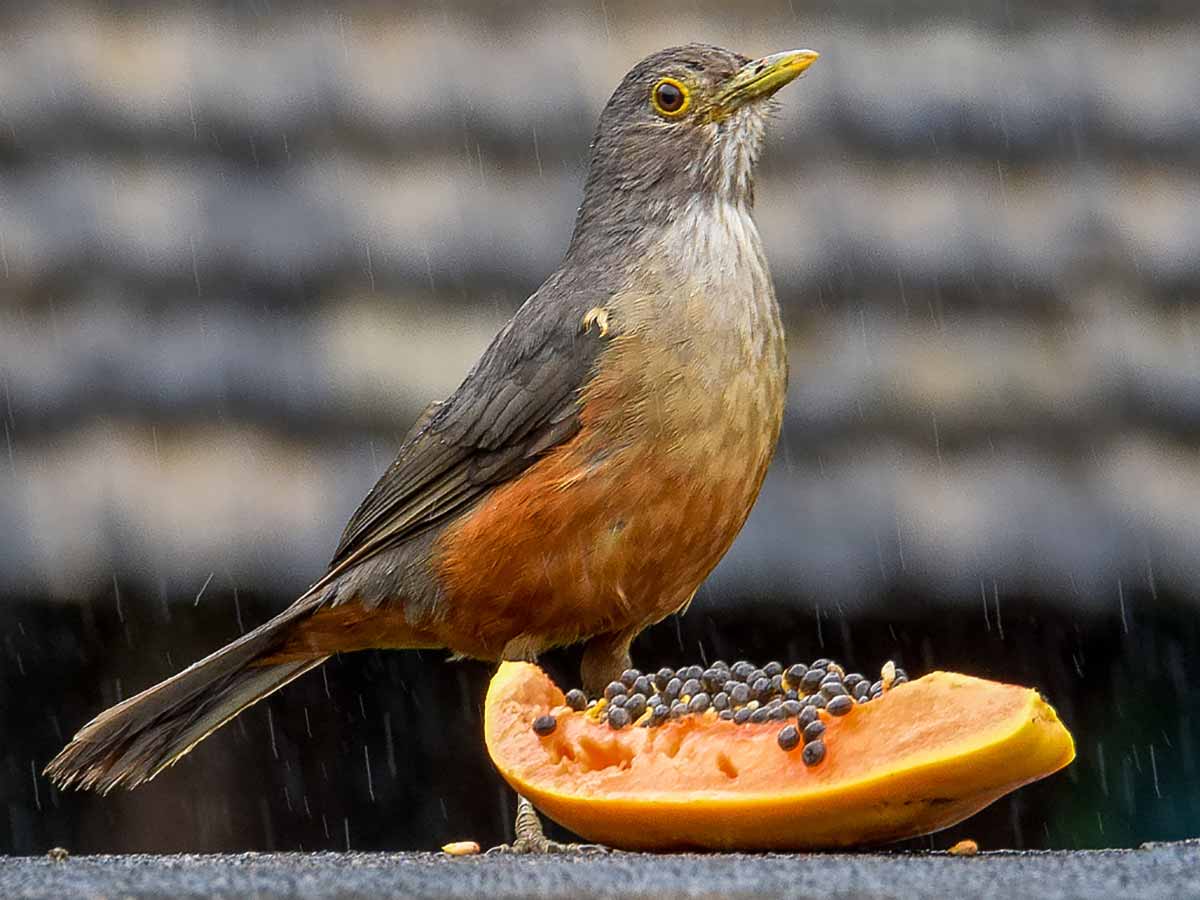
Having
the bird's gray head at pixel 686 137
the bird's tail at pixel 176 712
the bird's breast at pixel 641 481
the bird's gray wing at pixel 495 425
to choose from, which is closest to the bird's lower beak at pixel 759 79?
the bird's gray head at pixel 686 137

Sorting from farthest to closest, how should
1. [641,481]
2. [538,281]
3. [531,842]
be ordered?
1. [538,281]
2. [641,481]
3. [531,842]

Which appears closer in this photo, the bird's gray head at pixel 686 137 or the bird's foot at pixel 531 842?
the bird's foot at pixel 531 842

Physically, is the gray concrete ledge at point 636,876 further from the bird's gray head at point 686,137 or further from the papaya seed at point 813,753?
the bird's gray head at point 686,137

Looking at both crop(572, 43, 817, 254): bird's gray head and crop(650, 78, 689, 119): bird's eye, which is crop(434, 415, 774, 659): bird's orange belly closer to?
crop(572, 43, 817, 254): bird's gray head

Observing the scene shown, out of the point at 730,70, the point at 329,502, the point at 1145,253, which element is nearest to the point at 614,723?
the point at 730,70

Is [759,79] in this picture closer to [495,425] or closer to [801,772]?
[495,425]

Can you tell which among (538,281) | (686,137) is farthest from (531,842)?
(538,281)

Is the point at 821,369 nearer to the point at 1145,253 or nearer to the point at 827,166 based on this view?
the point at 827,166
